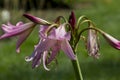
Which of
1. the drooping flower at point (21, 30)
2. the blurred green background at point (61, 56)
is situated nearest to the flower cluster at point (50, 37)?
the drooping flower at point (21, 30)

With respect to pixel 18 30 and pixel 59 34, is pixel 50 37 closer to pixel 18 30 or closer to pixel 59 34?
pixel 59 34

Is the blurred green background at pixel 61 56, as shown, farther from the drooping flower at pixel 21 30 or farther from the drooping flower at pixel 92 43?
the drooping flower at pixel 21 30

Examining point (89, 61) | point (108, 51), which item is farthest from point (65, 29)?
point (108, 51)

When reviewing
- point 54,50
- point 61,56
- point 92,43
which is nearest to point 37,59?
point 54,50

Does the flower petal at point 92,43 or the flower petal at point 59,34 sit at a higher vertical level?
the flower petal at point 59,34

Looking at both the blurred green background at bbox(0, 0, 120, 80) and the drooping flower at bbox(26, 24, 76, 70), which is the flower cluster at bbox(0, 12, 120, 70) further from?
the blurred green background at bbox(0, 0, 120, 80)

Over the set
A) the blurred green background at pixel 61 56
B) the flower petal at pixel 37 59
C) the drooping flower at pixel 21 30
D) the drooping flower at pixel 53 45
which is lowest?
the blurred green background at pixel 61 56
